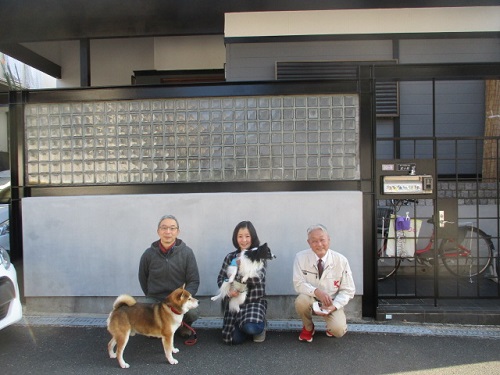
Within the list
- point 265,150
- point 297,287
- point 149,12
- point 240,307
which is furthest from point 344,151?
A: point 149,12

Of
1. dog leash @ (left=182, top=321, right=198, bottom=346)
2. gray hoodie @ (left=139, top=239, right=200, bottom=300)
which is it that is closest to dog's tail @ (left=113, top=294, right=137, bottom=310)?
gray hoodie @ (left=139, top=239, right=200, bottom=300)

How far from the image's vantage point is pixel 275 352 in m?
4.03

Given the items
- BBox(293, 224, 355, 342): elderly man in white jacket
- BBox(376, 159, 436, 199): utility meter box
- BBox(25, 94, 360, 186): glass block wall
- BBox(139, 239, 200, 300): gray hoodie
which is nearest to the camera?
BBox(293, 224, 355, 342): elderly man in white jacket

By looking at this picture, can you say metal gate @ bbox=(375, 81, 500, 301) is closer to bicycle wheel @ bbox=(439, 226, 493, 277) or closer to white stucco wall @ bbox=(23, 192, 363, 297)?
bicycle wheel @ bbox=(439, 226, 493, 277)

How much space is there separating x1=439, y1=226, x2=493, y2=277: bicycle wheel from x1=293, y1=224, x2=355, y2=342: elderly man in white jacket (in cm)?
239

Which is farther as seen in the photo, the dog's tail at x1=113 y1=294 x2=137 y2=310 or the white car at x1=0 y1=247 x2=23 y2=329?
the white car at x1=0 y1=247 x2=23 y2=329

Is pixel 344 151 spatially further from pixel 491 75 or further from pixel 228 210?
pixel 491 75

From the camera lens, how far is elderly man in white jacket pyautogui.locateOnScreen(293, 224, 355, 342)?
4184 mm

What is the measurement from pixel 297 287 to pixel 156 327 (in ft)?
4.60

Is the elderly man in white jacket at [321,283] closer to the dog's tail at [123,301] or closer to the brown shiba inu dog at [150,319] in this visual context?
the brown shiba inu dog at [150,319]

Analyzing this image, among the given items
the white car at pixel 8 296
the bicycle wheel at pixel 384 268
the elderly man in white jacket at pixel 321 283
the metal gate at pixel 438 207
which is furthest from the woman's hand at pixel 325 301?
the white car at pixel 8 296

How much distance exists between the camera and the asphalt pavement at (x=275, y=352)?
371 centimetres

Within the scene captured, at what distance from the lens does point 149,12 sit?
651 cm

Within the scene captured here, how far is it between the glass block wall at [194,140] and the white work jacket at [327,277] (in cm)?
109
